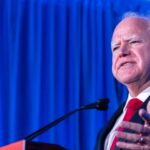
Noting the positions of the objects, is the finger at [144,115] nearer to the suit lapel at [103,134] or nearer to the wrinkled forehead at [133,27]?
the suit lapel at [103,134]

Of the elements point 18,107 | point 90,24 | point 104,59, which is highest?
point 90,24

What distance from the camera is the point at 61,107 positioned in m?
2.35

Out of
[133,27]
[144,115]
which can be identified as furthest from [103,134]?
[144,115]

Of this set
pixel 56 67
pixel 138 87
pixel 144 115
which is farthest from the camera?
pixel 56 67

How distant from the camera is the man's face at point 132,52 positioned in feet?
5.16

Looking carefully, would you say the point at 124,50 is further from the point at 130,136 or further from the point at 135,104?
the point at 130,136

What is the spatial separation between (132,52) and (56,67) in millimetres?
858

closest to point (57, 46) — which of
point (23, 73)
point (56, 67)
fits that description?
point (56, 67)

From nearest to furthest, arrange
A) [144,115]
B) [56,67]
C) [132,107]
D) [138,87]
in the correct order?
1. [144,115]
2. [132,107]
3. [138,87]
4. [56,67]

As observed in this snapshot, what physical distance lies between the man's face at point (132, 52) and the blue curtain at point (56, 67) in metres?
0.76

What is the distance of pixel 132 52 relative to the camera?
1.60m

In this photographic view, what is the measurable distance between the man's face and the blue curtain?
2.49ft

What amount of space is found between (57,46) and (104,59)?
349 millimetres

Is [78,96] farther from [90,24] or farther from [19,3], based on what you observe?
[19,3]
